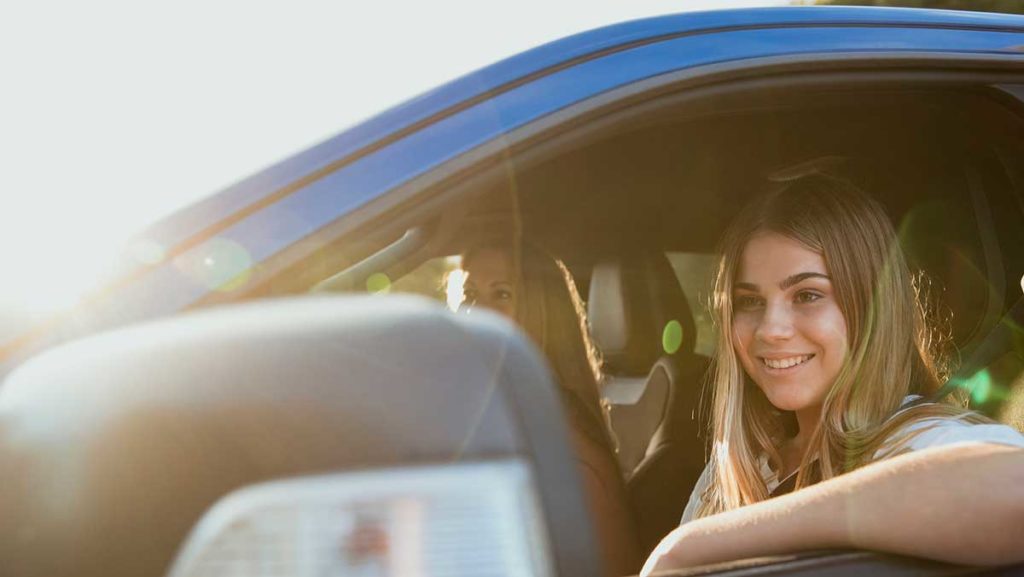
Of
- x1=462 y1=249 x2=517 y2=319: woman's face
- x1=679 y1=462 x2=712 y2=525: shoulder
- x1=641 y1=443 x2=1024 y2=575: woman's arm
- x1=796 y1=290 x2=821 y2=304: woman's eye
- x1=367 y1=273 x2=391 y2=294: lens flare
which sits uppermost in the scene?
x1=462 y1=249 x2=517 y2=319: woman's face

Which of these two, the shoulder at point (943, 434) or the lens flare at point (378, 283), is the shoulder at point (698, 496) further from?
the lens flare at point (378, 283)

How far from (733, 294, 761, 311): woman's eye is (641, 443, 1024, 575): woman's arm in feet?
3.22

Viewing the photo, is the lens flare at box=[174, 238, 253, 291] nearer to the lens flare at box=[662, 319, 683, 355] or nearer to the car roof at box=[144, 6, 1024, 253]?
the car roof at box=[144, 6, 1024, 253]

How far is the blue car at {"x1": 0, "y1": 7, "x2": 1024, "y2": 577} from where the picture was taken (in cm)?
64

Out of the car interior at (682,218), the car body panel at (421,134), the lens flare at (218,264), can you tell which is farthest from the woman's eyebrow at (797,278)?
the lens flare at (218,264)

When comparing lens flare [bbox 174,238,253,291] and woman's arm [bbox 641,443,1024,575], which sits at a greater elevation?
lens flare [bbox 174,238,253,291]

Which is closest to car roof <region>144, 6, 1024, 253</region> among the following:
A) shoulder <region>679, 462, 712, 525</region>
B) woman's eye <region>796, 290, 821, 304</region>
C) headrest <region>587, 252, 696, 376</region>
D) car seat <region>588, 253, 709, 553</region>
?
woman's eye <region>796, 290, 821, 304</region>

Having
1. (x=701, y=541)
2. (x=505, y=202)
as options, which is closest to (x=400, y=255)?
(x=505, y=202)

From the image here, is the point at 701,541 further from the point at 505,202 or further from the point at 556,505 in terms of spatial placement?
the point at 505,202

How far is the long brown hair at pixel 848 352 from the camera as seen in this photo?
6.38ft

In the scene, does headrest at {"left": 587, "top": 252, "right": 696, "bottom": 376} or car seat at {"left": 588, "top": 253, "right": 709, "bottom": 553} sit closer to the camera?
car seat at {"left": 588, "top": 253, "right": 709, "bottom": 553}

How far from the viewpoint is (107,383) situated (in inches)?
26.6

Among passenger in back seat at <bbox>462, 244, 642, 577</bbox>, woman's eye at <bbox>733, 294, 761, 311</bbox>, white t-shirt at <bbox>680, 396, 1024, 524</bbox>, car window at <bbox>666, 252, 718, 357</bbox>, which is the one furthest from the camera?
car window at <bbox>666, 252, 718, 357</bbox>

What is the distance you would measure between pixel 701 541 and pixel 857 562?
0.21 m
